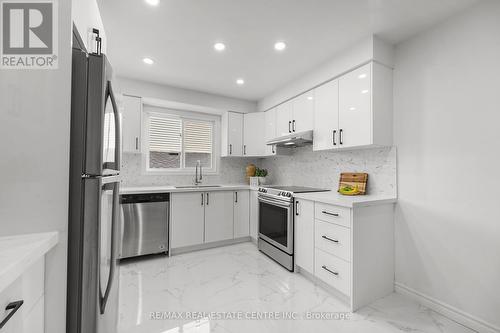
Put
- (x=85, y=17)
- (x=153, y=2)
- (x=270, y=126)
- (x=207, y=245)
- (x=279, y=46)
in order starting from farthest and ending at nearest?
(x=270, y=126), (x=207, y=245), (x=279, y=46), (x=153, y=2), (x=85, y=17)

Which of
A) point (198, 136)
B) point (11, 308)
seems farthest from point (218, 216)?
point (11, 308)

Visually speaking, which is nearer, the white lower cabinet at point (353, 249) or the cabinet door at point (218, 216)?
the white lower cabinet at point (353, 249)

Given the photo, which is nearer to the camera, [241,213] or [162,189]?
[162,189]

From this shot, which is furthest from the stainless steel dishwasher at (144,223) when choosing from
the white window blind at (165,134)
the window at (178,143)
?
the white window blind at (165,134)

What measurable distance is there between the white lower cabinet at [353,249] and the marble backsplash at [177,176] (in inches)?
85.1

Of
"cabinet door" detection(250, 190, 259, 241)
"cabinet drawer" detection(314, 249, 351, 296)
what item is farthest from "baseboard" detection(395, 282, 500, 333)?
"cabinet door" detection(250, 190, 259, 241)

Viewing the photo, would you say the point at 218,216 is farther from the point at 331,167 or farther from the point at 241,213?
the point at 331,167

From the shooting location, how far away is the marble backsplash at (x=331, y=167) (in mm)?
2389

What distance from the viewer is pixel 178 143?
13.0 ft

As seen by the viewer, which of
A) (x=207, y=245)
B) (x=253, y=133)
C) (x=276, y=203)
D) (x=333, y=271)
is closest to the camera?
(x=333, y=271)

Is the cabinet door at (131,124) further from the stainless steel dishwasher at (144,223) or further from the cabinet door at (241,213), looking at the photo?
the cabinet door at (241,213)

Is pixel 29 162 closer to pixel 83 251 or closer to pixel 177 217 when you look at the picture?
pixel 83 251

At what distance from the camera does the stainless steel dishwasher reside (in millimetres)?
2863

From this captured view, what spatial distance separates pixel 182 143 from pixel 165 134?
0.32m
